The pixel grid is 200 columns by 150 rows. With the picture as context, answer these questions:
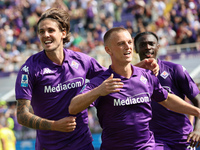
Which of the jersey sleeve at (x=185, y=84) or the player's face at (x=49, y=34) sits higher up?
the player's face at (x=49, y=34)

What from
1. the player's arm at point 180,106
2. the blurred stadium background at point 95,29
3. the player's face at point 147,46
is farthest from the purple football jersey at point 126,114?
the blurred stadium background at point 95,29

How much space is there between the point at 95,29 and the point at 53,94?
535 inches

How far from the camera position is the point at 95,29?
17797 mm

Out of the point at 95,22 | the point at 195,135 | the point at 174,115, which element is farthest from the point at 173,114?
the point at 95,22

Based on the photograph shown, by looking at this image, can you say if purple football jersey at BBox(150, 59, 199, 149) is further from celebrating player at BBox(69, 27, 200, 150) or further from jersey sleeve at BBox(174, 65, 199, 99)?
celebrating player at BBox(69, 27, 200, 150)

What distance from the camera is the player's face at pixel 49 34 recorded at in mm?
4410

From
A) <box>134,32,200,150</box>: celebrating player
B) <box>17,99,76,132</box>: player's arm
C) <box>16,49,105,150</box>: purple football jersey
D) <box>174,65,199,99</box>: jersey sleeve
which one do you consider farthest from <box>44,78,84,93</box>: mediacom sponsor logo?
<box>174,65,199,99</box>: jersey sleeve

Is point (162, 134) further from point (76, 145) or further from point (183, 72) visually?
point (76, 145)

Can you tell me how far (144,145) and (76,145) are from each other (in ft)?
2.79

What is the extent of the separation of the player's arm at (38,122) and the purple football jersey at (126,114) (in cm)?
45

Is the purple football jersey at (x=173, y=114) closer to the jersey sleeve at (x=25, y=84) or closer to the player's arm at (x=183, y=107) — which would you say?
the player's arm at (x=183, y=107)

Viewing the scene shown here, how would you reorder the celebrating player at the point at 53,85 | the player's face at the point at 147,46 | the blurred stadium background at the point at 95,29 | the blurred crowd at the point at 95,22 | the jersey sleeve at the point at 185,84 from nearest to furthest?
the celebrating player at the point at 53,85 → the jersey sleeve at the point at 185,84 → the player's face at the point at 147,46 → the blurred stadium background at the point at 95,29 → the blurred crowd at the point at 95,22

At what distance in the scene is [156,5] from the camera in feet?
53.8

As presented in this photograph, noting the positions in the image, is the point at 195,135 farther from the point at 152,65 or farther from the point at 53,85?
the point at 53,85
